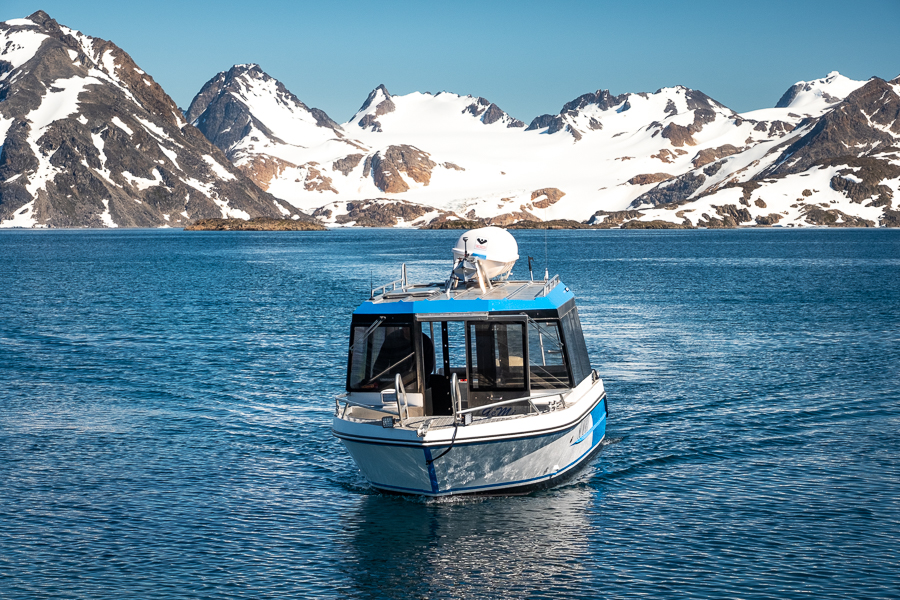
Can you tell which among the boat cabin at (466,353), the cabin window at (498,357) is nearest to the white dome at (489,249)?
the boat cabin at (466,353)

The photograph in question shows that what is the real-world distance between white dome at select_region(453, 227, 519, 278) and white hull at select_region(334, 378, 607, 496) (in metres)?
4.89

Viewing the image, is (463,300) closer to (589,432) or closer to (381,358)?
(381,358)

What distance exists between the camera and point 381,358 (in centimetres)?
2330

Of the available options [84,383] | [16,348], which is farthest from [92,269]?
[84,383]

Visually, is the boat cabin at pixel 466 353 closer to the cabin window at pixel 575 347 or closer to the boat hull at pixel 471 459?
the cabin window at pixel 575 347

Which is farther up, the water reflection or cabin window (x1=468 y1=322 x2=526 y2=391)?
cabin window (x1=468 y1=322 x2=526 y2=391)

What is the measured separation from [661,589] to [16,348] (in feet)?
134

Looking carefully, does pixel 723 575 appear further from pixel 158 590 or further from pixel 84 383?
pixel 84 383

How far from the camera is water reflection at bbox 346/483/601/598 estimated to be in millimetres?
18312

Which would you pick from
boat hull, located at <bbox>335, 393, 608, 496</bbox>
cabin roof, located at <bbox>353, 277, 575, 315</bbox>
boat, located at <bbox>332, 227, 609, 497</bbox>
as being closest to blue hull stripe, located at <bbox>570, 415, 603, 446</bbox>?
boat, located at <bbox>332, 227, 609, 497</bbox>

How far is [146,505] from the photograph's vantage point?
2292cm

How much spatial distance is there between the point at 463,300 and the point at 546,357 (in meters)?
2.79

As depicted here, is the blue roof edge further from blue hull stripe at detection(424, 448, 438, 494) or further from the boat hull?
blue hull stripe at detection(424, 448, 438, 494)

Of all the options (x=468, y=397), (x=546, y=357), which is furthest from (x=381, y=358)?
(x=546, y=357)
